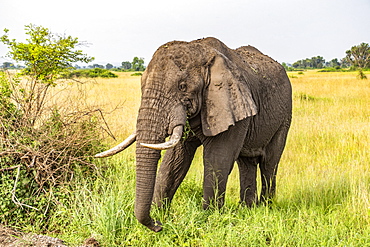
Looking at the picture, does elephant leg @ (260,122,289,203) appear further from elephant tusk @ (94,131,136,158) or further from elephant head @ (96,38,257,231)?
elephant tusk @ (94,131,136,158)

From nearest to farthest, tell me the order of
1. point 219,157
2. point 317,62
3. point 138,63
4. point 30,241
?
point 30,241 < point 219,157 < point 138,63 < point 317,62

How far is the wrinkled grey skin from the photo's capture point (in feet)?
13.4

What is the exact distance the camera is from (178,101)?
13.7ft

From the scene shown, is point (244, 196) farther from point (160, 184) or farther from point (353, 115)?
point (353, 115)

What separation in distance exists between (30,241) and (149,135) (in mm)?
1833

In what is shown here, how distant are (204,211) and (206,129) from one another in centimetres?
100

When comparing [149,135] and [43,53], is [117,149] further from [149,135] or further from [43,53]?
[43,53]

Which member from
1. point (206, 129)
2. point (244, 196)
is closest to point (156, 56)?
point (206, 129)

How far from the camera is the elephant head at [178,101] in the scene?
4.07 m

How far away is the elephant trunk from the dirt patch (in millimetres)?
843

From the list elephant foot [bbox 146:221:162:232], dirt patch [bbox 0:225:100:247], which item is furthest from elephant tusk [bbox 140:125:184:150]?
dirt patch [bbox 0:225:100:247]

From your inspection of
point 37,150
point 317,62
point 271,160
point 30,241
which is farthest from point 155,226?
point 317,62

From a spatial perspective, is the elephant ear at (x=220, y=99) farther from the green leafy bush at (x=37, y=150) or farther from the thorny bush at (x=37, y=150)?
the thorny bush at (x=37, y=150)

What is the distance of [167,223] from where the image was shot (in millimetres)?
4676
